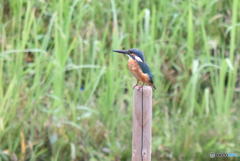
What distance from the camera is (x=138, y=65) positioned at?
2744 mm

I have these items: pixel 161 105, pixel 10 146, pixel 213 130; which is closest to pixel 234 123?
pixel 213 130

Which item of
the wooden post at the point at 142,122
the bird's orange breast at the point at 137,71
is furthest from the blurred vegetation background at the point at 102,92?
the wooden post at the point at 142,122

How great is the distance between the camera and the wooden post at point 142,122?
2.49 meters

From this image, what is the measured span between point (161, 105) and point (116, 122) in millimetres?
480

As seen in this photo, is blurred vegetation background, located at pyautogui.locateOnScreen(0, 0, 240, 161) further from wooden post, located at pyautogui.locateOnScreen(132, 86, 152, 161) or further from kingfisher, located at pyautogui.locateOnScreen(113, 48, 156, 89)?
wooden post, located at pyautogui.locateOnScreen(132, 86, 152, 161)

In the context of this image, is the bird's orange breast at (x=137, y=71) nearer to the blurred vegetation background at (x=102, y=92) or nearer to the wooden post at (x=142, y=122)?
the wooden post at (x=142, y=122)

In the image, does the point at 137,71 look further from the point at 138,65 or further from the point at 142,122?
the point at 142,122

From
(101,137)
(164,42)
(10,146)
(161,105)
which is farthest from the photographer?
(164,42)

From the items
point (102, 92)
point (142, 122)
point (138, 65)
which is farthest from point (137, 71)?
point (102, 92)

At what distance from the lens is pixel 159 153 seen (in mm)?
3992

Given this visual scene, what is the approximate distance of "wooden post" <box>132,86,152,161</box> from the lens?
2492mm

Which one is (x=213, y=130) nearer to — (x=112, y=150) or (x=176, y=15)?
(x=112, y=150)

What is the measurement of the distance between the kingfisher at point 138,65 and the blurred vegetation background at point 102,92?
116 cm

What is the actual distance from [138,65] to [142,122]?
0.33 meters
